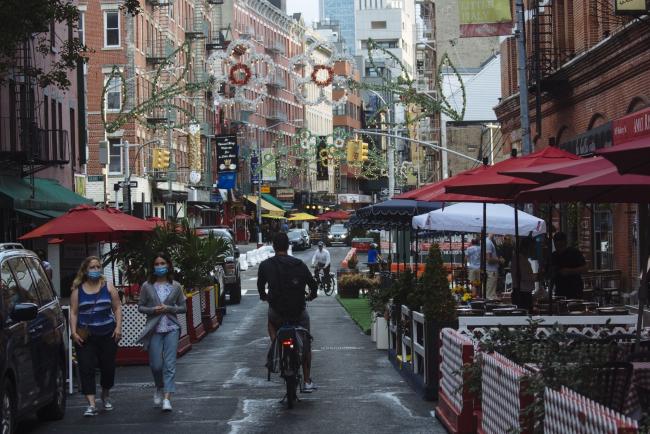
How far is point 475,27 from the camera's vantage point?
101 ft

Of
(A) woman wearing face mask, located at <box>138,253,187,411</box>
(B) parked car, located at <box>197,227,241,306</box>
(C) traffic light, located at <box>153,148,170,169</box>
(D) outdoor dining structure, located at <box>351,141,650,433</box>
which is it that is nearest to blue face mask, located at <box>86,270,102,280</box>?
(A) woman wearing face mask, located at <box>138,253,187,411</box>

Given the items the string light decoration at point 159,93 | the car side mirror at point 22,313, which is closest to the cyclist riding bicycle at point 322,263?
the string light decoration at point 159,93

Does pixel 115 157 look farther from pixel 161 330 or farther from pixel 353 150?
pixel 161 330

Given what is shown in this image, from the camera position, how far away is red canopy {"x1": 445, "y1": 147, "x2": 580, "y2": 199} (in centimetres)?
1627

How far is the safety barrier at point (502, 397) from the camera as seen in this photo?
902 centimetres

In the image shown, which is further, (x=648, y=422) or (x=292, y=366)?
(x=292, y=366)

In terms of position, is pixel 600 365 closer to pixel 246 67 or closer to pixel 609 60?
pixel 609 60

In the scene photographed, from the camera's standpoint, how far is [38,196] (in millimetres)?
34562

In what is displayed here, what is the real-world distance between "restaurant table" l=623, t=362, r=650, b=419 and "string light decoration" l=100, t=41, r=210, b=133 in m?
29.5

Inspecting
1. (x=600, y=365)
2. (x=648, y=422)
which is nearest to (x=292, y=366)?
(x=600, y=365)

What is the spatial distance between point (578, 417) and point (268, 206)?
113422 millimetres

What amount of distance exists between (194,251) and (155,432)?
14.2 metres

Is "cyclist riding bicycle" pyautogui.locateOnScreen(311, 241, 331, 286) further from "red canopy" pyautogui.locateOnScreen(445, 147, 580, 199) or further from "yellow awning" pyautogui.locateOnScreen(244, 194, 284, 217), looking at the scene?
"yellow awning" pyautogui.locateOnScreen(244, 194, 284, 217)

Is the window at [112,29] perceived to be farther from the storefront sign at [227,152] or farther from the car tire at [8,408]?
the car tire at [8,408]
